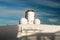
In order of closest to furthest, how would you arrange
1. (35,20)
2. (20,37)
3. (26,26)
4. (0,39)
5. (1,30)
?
(0,39) < (1,30) < (20,37) < (26,26) < (35,20)

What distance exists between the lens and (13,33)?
769cm

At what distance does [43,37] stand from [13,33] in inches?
59.6

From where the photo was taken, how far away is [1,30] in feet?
26.4

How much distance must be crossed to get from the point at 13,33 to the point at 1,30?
0.67 meters

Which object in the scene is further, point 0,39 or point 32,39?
point 32,39

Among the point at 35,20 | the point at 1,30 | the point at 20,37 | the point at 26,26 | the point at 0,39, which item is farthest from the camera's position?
the point at 35,20

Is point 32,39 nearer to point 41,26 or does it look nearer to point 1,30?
point 1,30

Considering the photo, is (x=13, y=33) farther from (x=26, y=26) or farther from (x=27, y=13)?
(x=27, y=13)

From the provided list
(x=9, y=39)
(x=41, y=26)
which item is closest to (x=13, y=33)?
(x=9, y=39)

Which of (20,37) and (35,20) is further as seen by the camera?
(35,20)

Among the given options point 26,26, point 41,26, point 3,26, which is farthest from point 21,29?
point 3,26

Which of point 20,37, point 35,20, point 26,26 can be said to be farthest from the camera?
point 35,20

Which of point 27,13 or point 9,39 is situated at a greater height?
point 27,13

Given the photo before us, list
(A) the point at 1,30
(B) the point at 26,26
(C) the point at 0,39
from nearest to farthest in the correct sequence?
(C) the point at 0,39 < (A) the point at 1,30 < (B) the point at 26,26
